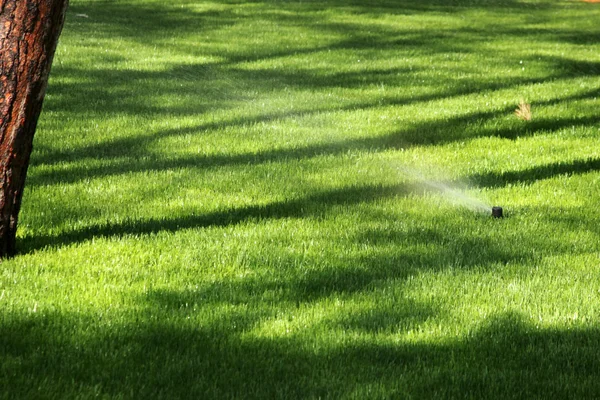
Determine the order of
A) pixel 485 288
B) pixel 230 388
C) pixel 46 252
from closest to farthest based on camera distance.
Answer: pixel 230 388
pixel 485 288
pixel 46 252

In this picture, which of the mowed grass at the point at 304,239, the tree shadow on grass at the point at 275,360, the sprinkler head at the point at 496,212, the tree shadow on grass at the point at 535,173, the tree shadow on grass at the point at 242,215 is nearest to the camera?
the tree shadow on grass at the point at 275,360

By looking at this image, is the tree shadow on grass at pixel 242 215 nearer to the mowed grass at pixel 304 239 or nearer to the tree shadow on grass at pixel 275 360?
the mowed grass at pixel 304 239

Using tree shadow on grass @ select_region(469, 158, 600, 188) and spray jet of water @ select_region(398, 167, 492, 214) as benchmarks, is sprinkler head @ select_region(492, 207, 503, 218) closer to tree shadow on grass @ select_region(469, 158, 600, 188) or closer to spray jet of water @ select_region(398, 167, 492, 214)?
spray jet of water @ select_region(398, 167, 492, 214)

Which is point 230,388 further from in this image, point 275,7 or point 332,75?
point 275,7

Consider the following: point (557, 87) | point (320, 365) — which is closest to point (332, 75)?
point (557, 87)

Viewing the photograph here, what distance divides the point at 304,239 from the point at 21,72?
2100 millimetres

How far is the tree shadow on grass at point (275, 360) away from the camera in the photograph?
3.89 metres

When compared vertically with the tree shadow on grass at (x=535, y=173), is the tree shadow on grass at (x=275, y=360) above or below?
above

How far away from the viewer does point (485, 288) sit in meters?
5.18

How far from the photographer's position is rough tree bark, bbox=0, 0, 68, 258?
4.90 meters

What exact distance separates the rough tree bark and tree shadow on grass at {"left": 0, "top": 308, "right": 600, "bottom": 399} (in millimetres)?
968

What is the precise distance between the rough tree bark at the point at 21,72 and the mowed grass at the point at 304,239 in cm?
60

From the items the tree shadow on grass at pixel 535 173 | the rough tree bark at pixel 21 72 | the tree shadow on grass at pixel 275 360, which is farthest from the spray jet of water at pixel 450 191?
the rough tree bark at pixel 21 72

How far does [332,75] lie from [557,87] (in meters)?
3.35
